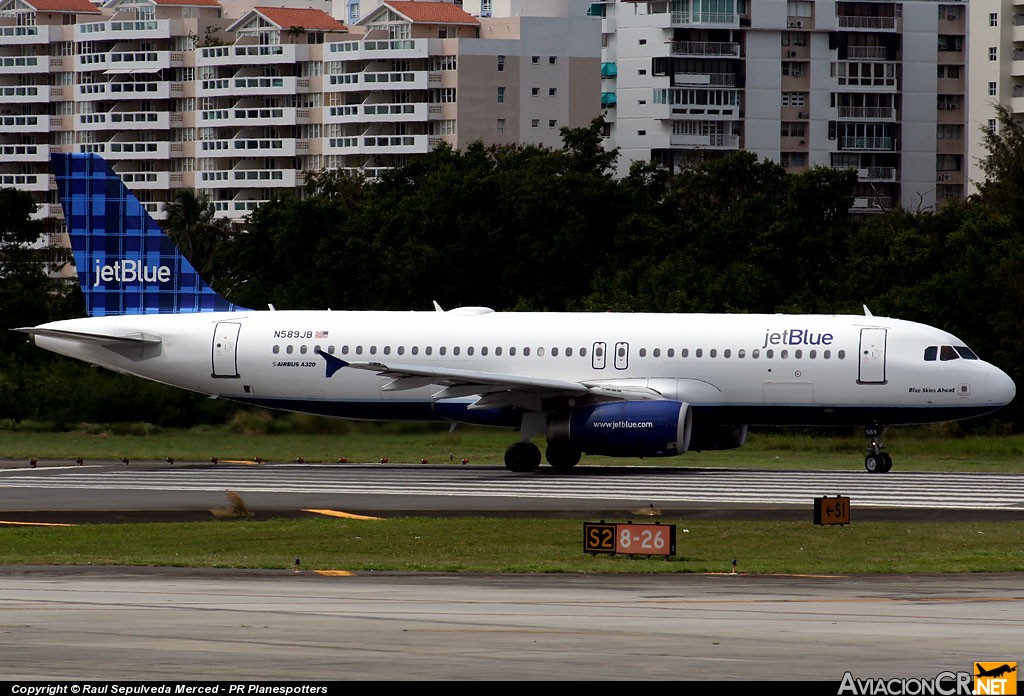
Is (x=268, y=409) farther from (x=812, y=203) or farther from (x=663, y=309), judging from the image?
(x=812, y=203)

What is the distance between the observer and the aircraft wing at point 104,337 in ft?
160

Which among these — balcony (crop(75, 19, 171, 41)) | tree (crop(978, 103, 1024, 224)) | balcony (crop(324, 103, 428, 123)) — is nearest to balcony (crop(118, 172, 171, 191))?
balcony (crop(75, 19, 171, 41))

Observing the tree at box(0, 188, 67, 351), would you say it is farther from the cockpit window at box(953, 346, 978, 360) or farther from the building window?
the building window

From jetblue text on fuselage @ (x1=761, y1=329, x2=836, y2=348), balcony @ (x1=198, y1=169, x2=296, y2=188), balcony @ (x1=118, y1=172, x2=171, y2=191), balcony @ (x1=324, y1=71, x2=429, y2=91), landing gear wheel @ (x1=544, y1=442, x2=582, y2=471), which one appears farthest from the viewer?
balcony @ (x1=118, y1=172, x2=171, y2=191)

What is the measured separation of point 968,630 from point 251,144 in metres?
171

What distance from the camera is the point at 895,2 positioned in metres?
179

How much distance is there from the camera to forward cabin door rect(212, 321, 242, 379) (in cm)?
4884

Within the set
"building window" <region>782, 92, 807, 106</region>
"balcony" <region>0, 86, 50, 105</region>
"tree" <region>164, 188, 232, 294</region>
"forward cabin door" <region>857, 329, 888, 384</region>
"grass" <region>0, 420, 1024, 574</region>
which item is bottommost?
"grass" <region>0, 420, 1024, 574</region>

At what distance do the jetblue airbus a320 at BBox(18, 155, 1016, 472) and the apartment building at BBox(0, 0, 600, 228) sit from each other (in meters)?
125

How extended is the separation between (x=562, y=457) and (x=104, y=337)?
12894 mm

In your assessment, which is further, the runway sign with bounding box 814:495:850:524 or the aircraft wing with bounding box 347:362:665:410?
the aircraft wing with bounding box 347:362:665:410

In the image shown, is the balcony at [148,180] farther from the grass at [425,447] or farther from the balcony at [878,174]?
the grass at [425,447]

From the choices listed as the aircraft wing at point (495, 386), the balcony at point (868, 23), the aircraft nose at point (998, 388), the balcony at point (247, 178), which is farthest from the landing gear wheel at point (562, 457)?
the balcony at point (868, 23)

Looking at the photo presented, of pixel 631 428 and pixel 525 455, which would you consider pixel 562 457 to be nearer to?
pixel 525 455
